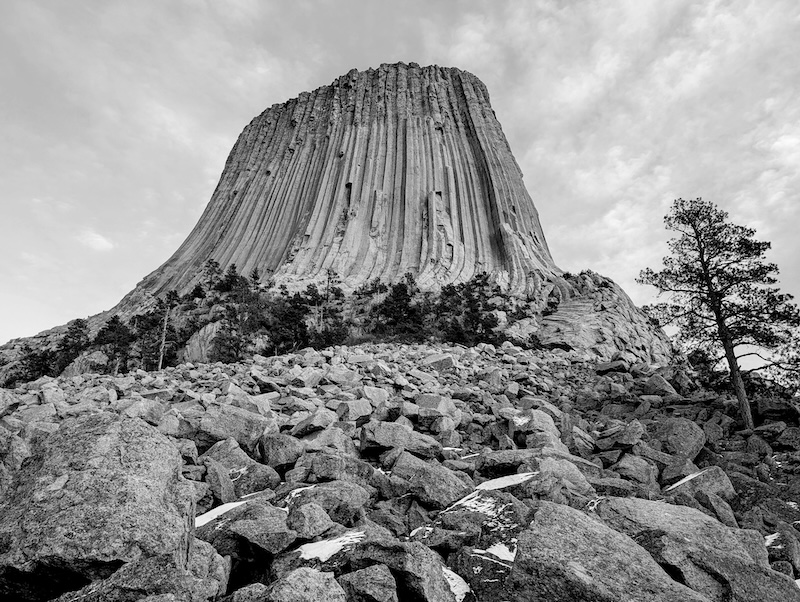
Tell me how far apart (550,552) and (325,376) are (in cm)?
753

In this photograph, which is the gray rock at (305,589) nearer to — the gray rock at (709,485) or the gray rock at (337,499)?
the gray rock at (337,499)

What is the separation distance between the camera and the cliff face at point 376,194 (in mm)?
46688

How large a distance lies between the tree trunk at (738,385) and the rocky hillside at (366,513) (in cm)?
250

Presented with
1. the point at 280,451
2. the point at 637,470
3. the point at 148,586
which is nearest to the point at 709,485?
the point at 637,470

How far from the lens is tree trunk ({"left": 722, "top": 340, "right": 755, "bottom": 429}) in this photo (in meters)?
9.24

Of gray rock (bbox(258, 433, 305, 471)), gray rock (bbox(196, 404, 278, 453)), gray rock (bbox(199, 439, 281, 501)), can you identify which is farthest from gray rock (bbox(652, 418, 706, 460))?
gray rock (bbox(199, 439, 281, 501))

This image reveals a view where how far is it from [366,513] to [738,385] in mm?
9694

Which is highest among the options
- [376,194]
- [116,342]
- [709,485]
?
[376,194]

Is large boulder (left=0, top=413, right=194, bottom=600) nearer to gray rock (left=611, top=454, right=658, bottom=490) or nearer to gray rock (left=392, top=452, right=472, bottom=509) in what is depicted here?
gray rock (left=392, top=452, right=472, bottom=509)

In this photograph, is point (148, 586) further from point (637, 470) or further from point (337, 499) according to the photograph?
point (637, 470)

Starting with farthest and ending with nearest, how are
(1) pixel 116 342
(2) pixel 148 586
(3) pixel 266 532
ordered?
(1) pixel 116 342, (3) pixel 266 532, (2) pixel 148 586

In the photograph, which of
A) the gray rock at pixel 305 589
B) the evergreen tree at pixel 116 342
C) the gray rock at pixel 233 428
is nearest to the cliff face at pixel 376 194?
the evergreen tree at pixel 116 342

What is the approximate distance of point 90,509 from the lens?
2.32 meters

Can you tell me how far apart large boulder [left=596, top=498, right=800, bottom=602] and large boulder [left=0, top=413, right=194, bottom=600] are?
2770 mm
